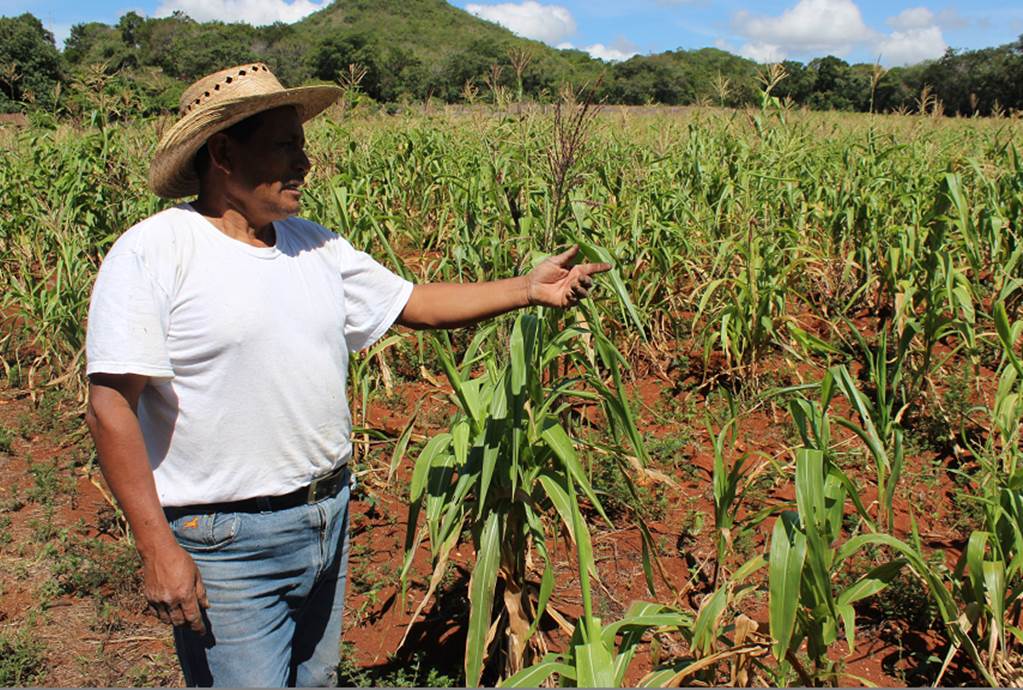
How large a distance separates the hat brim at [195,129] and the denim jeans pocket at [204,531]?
0.74 metres

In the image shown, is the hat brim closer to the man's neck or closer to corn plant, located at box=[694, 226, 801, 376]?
the man's neck

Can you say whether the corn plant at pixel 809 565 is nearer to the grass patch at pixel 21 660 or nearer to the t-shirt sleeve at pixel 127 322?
the t-shirt sleeve at pixel 127 322

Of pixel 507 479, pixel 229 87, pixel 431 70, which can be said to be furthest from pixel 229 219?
pixel 431 70

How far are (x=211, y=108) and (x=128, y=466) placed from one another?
716mm

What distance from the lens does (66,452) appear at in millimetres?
4293

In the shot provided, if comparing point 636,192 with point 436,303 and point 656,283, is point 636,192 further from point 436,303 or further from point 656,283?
point 436,303

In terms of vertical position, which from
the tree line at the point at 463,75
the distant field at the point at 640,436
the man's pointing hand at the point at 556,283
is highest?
the tree line at the point at 463,75

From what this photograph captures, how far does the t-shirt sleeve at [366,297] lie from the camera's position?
2092 millimetres

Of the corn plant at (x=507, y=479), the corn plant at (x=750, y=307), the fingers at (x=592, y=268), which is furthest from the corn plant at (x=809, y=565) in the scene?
the corn plant at (x=750, y=307)

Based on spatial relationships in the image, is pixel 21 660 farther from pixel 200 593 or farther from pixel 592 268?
pixel 592 268

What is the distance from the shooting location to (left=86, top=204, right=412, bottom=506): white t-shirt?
1595 millimetres

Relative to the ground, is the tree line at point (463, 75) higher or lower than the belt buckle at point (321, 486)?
higher

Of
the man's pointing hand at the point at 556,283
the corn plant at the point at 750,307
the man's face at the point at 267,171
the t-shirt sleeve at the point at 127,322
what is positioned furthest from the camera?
the corn plant at the point at 750,307

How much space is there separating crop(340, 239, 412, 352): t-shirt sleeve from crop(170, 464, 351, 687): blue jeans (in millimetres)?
413
